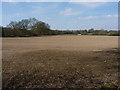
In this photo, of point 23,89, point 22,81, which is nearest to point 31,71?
point 22,81

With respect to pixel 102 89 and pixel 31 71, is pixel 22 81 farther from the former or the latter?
pixel 102 89

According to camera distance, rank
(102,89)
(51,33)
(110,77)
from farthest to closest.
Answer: (51,33) → (110,77) → (102,89)

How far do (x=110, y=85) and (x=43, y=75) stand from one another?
1.92 m

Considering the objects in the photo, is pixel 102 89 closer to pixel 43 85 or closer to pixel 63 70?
pixel 43 85

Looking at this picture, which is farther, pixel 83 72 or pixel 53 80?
pixel 83 72

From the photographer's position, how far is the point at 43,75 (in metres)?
6.57

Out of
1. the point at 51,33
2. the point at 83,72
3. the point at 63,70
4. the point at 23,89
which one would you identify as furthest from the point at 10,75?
the point at 51,33

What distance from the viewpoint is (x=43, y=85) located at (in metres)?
5.77

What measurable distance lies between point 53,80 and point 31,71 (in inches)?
44.4

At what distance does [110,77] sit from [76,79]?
100cm

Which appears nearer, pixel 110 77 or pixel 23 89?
pixel 23 89

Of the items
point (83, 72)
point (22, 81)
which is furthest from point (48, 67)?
point (22, 81)

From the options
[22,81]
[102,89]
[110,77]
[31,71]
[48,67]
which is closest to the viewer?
[102,89]

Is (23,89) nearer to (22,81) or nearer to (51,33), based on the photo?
(22,81)
